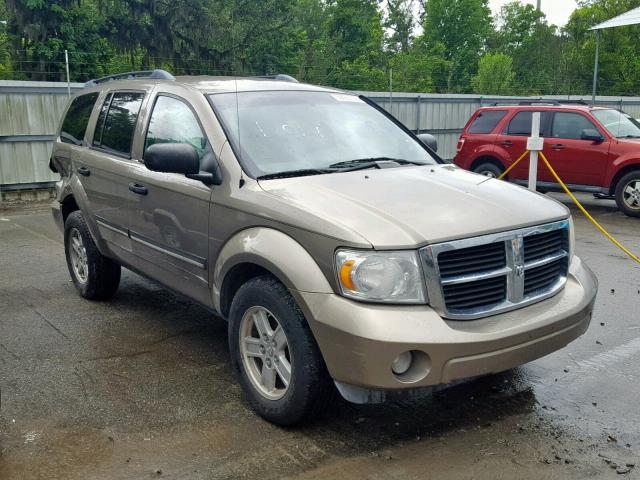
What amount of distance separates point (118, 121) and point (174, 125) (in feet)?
3.19

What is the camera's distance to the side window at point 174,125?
434 cm

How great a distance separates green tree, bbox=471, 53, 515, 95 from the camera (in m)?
41.8

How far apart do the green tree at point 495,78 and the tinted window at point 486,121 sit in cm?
3000

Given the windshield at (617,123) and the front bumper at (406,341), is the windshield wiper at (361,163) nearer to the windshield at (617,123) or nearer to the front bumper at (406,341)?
the front bumper at (406,341)

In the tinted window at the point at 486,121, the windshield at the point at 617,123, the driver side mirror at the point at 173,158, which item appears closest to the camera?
the driver side mirror at the point at 173,158

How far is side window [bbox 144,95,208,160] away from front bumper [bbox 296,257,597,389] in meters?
1.49

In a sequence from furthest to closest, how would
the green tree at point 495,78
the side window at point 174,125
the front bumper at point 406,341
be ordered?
the green tree at point 495,78
the side window at point 174,125
the front bumper at point 406,341

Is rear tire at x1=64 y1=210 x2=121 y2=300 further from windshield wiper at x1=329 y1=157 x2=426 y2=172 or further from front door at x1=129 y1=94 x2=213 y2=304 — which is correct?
windshield wiper at x1=329 y1=157 x2=426 y2=172

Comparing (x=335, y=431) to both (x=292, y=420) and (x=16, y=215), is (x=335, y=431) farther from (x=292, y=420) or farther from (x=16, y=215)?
(x=16, y=215)

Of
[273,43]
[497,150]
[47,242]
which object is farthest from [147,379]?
[273,43]

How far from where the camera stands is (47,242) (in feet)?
29.0

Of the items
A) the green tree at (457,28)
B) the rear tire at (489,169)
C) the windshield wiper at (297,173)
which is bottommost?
the rear tire at (489,169)

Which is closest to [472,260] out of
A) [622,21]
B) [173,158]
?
[173,158]

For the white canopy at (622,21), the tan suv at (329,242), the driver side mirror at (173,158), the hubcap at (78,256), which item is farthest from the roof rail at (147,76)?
the white canopy at (622,21)
